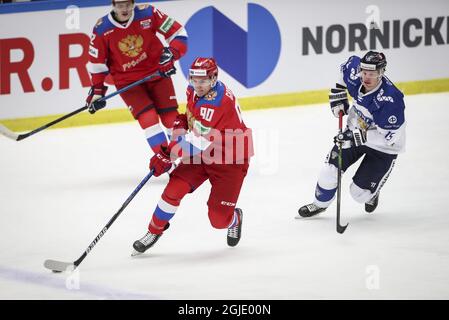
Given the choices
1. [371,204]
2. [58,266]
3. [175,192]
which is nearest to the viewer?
[58,266]

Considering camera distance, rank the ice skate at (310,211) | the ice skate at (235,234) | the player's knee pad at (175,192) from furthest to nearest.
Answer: the ice skate at (310,211) < the ice skate at (235,234) < the player's knee pad at (175,192)

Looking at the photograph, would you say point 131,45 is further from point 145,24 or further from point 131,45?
point 145,24

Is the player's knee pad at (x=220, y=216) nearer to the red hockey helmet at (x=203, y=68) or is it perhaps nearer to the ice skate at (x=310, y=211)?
the red hockey helmet at (x=203, y=68)

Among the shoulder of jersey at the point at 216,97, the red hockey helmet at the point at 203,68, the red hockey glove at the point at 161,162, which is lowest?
the red hockey glove at the point at 161,162

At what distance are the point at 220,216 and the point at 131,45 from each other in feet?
6.29

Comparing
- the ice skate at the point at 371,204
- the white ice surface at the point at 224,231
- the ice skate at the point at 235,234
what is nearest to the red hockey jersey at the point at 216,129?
the ice skate at the point at 235,234

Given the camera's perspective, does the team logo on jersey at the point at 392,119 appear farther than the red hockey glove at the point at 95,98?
No

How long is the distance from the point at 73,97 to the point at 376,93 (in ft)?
11.0

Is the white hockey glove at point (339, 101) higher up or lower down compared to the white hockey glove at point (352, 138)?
higher up

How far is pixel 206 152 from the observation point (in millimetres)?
6098

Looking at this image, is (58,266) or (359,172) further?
(359,172)

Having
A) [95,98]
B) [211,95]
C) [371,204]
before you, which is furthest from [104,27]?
[371,204]

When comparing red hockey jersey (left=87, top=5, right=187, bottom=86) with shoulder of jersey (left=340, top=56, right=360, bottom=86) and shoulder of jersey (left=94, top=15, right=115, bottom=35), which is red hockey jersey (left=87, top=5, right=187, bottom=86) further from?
shoulder of jersey (left=340, top=56, right=360, bottom=86)

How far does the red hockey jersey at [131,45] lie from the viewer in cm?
762
